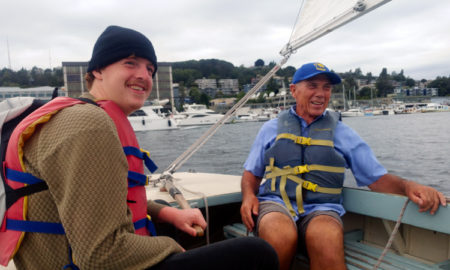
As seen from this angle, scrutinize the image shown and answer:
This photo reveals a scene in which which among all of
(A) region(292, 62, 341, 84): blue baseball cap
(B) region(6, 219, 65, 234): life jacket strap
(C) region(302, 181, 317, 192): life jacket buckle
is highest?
(A) region(292, 62, 341, 84): blue baseball cap

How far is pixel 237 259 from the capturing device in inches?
47.1

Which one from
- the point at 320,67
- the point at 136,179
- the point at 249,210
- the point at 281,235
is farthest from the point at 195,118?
the point at 136,179

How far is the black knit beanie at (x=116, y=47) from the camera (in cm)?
129

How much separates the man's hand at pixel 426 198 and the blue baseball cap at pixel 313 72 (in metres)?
0.87

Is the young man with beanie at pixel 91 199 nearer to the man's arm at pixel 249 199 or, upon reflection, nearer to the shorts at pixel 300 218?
the shorts at pixel 300 218

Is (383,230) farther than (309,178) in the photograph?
Yes

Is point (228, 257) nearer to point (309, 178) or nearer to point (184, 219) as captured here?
point (184, 219)

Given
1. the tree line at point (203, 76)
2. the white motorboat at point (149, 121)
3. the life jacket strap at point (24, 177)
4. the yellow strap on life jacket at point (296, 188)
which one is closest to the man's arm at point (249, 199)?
the yellow strap on life jacket at point (296, 188)

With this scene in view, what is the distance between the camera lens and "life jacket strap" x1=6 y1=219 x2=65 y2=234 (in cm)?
109

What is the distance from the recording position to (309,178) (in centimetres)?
228

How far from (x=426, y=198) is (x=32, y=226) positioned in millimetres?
1827

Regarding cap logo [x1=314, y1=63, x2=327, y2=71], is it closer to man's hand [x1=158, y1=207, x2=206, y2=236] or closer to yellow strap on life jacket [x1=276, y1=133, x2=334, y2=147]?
yellow strap on life jacket [x1=276, y1=133, x2=334, y2=147]

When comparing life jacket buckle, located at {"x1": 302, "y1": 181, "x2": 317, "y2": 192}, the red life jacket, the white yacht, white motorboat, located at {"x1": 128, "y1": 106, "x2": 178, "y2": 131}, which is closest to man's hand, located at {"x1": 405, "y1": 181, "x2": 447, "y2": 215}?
life jacket buckle, located at {"x1": 302, "y1": 181, "x2": 317, "y2": 192}

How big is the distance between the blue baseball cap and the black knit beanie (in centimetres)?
136
